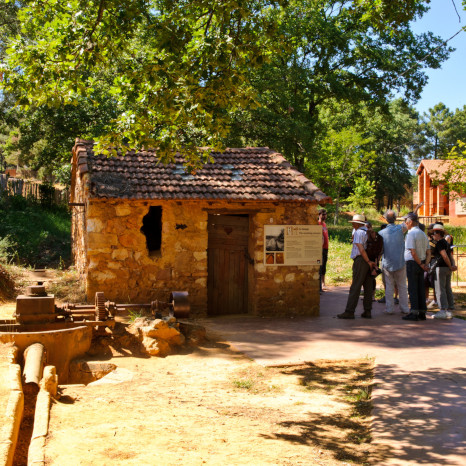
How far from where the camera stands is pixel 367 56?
24938 millimetres

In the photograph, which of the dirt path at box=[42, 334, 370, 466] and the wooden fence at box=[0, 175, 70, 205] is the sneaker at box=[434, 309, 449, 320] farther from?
the wooden fence at box=[0, 175, 70, 205]

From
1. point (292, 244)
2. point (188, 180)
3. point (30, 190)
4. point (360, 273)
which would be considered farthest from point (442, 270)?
point (30, 190)

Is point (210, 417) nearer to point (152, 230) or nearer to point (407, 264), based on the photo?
point (407, 264)

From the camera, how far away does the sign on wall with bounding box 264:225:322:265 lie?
1170cm

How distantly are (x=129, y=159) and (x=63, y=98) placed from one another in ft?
11.7

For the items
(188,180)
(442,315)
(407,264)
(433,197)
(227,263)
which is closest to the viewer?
(407,264)

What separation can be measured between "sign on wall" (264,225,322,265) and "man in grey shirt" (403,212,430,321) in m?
1.97

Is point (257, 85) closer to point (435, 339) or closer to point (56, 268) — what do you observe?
point (56, 268)

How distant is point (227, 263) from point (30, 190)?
1513cm

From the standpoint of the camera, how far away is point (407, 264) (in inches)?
417

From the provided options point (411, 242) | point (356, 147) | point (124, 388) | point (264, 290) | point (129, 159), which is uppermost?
point (356, 147)

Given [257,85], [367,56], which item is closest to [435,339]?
[257,85]

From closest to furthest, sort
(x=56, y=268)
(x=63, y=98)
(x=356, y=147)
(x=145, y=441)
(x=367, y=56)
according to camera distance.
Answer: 1. (x=145, y=441)
2. (x=63, y=98)
3. (x=56, y=268)
4. (x=367, y=56)
5. (x=356, y=147)

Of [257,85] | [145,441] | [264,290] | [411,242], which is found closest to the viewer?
[145,441]
